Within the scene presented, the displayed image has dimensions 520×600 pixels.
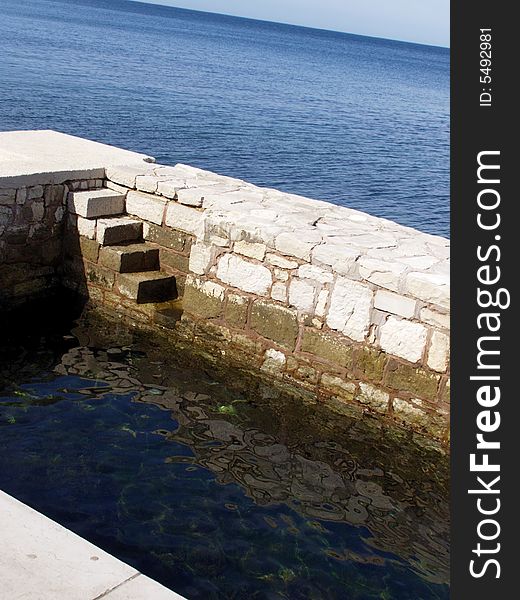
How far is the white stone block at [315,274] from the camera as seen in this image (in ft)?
22.8

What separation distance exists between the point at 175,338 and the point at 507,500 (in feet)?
14.7

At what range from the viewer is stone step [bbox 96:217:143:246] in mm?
8336

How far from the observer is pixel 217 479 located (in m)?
5.74

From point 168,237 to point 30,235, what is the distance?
52.4 inches

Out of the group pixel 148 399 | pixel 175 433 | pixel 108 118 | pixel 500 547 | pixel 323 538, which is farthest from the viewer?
pixel 108 118

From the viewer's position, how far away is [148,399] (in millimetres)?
6793

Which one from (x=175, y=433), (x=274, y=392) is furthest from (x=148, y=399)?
(x=274, y=392)

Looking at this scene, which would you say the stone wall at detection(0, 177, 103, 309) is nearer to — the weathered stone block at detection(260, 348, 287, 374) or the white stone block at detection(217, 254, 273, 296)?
the white stone block at detection(217, 254, 273, 296)

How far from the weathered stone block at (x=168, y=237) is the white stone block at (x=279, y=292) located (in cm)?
124

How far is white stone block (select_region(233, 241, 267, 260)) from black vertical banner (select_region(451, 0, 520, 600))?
3166 mm

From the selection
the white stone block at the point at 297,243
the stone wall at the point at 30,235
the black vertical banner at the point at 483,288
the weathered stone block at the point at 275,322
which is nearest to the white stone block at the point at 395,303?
the white stone block at the point at 297,243

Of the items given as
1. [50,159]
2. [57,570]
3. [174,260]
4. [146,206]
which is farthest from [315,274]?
[57,570]

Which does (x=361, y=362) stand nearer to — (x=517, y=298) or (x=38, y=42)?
(x=517, y=298)

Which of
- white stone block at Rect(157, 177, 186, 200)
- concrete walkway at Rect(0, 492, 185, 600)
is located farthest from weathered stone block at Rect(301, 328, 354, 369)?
concrete walkway at Rect(0, 492, 185, 600)
